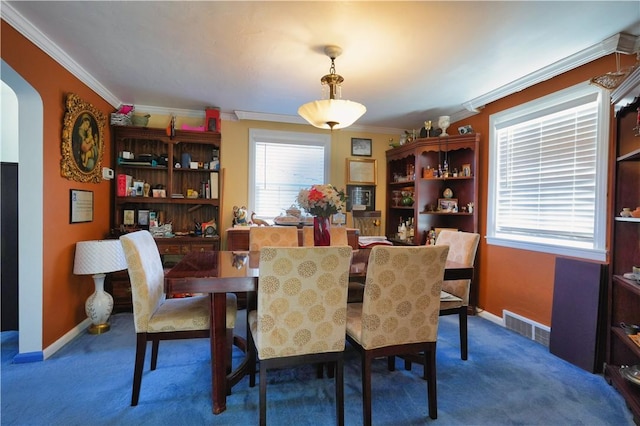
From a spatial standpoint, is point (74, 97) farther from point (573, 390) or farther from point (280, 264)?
point (573, 390)

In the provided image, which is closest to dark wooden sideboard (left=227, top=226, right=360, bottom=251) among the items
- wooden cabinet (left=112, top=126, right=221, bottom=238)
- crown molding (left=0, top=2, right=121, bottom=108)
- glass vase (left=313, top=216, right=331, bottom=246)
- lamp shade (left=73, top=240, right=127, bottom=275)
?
wooden cabinet (left=112, top=126, right=221, bottom=238)

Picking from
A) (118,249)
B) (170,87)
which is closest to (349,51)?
(170,87)

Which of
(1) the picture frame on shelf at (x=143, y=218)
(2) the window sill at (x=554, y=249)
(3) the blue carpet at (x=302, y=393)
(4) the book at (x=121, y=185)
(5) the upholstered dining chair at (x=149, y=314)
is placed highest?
(4) the book at (x=121, y=185)

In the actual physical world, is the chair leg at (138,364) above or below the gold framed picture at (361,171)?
below

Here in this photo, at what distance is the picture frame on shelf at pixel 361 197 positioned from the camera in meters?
4.41

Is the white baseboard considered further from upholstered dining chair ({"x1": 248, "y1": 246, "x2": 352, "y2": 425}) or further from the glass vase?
the glass vase

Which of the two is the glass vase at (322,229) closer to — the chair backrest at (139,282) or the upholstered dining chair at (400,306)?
the upholstered dining chair at (400,306)

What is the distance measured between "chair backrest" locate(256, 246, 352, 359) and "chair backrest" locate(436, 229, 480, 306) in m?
1.26

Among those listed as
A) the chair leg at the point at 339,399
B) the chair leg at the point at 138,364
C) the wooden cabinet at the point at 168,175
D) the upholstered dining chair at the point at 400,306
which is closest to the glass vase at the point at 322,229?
the upholstered dining chair at the point at 400,306

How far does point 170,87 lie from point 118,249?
1669 mm

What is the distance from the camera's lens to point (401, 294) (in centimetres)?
163

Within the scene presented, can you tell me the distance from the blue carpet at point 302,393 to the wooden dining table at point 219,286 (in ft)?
0.40

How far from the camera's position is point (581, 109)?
8.22ft

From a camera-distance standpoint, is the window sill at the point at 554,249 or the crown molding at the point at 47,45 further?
the window sill at the point at 554,249
